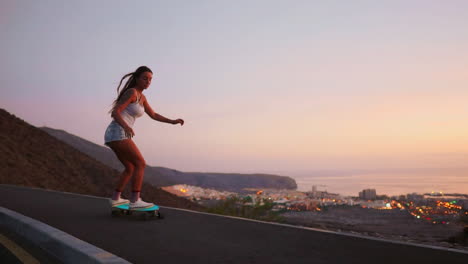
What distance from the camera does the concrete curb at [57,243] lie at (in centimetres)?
345

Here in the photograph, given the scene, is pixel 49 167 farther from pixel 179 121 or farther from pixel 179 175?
pixel 179 175

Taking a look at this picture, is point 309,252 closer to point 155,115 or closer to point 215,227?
point 215,227

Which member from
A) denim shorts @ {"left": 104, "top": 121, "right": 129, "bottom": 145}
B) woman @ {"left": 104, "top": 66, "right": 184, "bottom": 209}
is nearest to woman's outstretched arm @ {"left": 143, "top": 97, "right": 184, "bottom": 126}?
woman @ {"left": 104, "top": 66, "right": 184, "bottom": 209}

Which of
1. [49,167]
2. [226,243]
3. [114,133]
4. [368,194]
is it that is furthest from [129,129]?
[368,194]

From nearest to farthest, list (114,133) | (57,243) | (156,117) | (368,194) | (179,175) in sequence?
1. (57,243)
2. (114,133)
3. (156,117)
4. (368,194)
5. (179,175)

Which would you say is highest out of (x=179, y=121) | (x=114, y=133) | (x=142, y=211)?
(x=179, y=121)

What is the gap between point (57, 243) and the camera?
4.25m

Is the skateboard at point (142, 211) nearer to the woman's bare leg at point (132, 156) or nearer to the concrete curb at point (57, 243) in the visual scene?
the woman's bare leg at point (132, 156)

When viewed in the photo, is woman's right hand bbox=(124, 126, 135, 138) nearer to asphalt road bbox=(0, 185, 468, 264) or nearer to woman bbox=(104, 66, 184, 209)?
woman bbox=(104, 66, 184, 209)

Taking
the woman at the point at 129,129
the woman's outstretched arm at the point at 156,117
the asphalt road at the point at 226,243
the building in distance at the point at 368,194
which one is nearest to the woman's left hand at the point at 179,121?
the woman's outstretched arm at the point at 156,117

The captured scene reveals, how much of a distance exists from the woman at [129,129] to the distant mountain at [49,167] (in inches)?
725

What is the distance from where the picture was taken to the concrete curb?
3.45 metres

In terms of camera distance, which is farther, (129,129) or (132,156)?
(132,156)

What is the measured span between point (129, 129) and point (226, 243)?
8.35 feet
